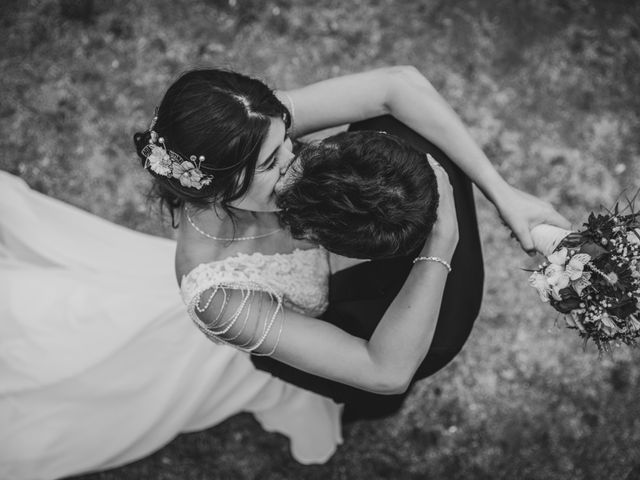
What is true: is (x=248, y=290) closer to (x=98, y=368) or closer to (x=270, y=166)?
(x=270, y=166)

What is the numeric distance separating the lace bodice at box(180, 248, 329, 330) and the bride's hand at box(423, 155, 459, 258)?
0.40 meters

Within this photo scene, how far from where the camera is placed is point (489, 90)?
3.12 meters

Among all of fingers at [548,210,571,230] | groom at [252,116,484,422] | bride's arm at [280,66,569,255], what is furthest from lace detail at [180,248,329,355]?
fingers at [548,210,571,230]

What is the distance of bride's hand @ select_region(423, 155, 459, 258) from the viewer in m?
1.64

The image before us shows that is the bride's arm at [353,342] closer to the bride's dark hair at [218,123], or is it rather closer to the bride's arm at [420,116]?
the bride's arm at [420,116]

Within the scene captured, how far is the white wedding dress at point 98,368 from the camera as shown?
81.7 inches

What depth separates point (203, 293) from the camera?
1621 millimetres

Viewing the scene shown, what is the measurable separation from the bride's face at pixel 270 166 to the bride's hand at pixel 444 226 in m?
0.46

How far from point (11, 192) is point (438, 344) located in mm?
1866

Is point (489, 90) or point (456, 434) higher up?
point (489, 90)

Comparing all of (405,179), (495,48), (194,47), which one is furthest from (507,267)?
(194,47)

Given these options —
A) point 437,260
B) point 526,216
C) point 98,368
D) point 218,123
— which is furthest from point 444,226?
point 98,368

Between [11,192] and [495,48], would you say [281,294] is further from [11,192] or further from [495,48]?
[495,48]

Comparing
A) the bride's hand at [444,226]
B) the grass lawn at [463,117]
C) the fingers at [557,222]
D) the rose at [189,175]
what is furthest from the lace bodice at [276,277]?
the grass lawn at [463,117]
